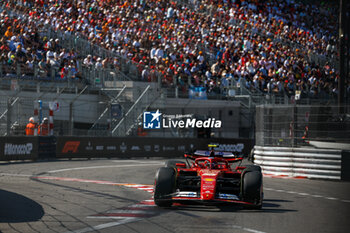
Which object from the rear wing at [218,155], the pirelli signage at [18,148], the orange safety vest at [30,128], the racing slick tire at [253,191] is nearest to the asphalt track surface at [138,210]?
the racing slick tire at [253,191]

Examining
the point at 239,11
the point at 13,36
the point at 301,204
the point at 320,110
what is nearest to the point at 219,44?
the point at 239,11

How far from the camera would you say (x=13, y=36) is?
25.9 m

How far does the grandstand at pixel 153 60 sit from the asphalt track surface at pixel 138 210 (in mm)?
5929

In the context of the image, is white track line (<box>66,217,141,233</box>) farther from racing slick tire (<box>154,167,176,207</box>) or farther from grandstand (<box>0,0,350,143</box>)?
grandstand (<box>0,0,350,143</box>)

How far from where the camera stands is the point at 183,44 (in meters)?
32.0

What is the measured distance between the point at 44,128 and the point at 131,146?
4.47 m

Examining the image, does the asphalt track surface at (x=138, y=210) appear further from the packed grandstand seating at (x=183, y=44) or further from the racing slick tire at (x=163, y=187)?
the packed grandstand seating at (x=183, y=44)

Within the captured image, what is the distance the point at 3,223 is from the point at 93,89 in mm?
18024

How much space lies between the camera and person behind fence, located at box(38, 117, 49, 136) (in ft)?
74.7

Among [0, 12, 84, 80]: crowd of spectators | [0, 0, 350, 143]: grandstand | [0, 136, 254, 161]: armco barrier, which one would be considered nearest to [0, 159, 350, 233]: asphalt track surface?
[0, 0, 350, 143]: grandstand

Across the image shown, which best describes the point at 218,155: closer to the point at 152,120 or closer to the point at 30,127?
the point at 30,127

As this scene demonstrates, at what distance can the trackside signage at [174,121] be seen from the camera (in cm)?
2591

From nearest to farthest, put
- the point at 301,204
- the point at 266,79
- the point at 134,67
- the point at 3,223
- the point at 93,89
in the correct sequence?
the point at 3,223, the point at 301,204, the point at 93,89, the point at 134,67, the point at 266,79

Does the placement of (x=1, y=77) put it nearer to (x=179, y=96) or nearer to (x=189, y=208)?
(x=179, y=96)
